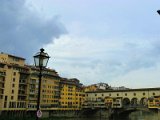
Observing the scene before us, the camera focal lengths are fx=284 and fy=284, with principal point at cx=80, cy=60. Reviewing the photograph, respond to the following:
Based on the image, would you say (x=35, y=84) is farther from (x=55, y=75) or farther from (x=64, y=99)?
(x=64, y=99)

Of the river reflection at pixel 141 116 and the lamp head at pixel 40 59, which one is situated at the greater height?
the lamp head at pixel 40 59

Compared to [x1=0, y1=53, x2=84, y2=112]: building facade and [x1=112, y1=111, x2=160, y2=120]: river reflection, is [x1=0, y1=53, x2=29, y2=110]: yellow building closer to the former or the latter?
[x1=0, y1=53, x2=84, y2=112]: building facade

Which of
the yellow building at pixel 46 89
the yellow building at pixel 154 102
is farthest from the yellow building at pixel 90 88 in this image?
the yellow building at pixel 154 102

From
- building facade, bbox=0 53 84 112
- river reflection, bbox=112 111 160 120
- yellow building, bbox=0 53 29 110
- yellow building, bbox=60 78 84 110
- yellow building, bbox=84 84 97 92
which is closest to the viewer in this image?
yellow building, bbox=0 53 29 110

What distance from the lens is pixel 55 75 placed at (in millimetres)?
85562

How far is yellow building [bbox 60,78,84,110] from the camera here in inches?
3516

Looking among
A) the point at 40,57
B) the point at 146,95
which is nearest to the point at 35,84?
the point at 146,95

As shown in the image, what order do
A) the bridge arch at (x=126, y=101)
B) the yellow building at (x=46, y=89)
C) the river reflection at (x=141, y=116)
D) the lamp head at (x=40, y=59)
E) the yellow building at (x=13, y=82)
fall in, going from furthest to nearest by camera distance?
the bridge arch at (x=126, y=101), the river reflection at (x=141, y=116), the yellow building at (x=46, y=89), the yellow building at (x=13, y=82), the lamp head at (x=40, y=59)

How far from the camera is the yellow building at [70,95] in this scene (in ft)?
293

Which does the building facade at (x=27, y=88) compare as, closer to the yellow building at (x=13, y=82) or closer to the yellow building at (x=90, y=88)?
the yellow building at (x=13, y=82)

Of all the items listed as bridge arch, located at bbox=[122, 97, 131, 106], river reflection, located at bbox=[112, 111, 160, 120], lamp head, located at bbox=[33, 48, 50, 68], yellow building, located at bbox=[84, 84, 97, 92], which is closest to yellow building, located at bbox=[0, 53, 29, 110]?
river reflection, located at bbox=[112, 111, 160, 120]

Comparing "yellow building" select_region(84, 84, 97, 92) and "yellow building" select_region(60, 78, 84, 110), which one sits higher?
"yellow building" select_region(84, 84, 97, 92)

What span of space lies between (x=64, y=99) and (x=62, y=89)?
126 inches

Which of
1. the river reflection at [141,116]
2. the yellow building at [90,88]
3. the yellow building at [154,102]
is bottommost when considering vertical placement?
the river reflection at [141,116]
